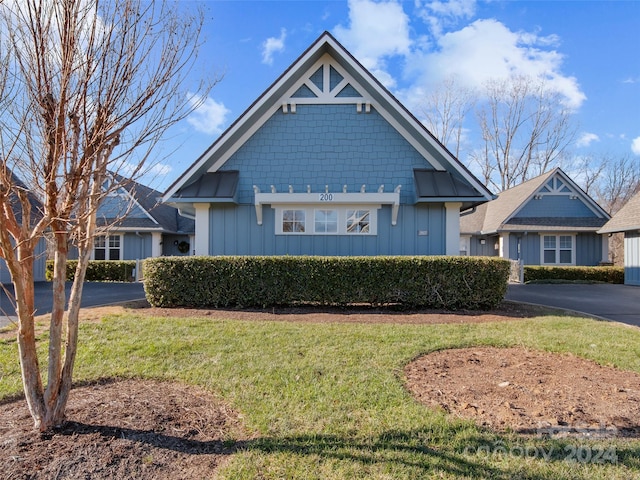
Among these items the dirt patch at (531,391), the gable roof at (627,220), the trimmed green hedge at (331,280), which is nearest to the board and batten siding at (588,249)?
the gable roof at (627,220)

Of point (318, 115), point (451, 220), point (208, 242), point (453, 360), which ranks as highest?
point (318, 115)

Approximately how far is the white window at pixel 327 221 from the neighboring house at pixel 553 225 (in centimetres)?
1221

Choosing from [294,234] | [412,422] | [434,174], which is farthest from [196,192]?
[412,422]

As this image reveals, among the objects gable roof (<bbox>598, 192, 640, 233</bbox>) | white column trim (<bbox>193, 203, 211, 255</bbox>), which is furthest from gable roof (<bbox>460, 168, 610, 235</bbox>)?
white column trim (<bbox>193, 203, 211, 255</bbox>)

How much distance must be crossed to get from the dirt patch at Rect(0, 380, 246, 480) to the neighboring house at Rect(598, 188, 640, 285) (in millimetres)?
20238

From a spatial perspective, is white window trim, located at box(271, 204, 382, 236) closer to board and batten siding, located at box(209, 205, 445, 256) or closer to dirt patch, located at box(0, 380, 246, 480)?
board and batten siding, located at box(209, 205, 445, 256)

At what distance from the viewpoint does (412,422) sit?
320cm

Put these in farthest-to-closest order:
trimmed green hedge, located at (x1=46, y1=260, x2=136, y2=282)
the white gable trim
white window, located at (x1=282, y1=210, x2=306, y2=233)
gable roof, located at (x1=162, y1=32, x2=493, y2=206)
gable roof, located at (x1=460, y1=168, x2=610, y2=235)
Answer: the white gable trim < gable roof, located at (x1=460, y1=168, x2=610, y2=235) < trimmed green hedge, located at (x1=46, y1=260, x2=136, y2=282) < white window, located at (x1=282, y1=210, x2=306, y2=233) < gable roof, located at (x1=162, y1=32, x2=493, y2=206)

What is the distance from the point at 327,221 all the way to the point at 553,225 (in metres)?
15.3

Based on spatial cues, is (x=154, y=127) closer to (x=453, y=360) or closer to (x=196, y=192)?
(x=453, y=360)

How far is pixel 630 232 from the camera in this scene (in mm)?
17469

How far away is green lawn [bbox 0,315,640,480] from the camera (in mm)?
2637

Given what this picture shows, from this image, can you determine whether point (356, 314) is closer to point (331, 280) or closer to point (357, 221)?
point (331, 280)

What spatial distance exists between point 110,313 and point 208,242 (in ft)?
11.7
